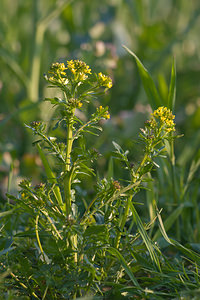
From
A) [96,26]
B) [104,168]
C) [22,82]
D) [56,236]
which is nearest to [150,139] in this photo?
[56,236]

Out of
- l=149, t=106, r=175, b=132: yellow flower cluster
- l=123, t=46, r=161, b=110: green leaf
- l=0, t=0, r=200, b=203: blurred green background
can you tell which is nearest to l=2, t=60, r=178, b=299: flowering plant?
l=149, t=106, r=175, b=132: yellow flower cluster

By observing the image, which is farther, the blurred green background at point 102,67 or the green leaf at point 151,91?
the blurred green background at point 102,67

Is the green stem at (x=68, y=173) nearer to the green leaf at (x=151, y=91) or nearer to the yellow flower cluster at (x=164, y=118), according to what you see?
the yellow flower cluster at (x=164, y=118)

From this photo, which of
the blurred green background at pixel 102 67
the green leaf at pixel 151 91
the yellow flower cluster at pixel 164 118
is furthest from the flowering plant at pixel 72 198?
the blurred green background at pixel 102 67

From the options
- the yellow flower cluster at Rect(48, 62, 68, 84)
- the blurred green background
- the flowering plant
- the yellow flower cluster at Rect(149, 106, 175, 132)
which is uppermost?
the blurred green background

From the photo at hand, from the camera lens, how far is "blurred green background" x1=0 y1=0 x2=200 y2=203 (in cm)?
158

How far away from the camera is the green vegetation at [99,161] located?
0.62 meters

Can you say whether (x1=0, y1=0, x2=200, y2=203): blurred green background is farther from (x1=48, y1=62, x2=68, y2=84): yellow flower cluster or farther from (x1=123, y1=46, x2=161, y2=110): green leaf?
(x1=48, y1=62, x2=68, y2=84): yellow flower cluster

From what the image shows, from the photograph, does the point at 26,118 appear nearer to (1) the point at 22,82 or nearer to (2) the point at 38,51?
(1) the point at 22,82

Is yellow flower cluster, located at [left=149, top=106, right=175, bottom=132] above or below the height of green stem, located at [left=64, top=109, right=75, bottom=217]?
above

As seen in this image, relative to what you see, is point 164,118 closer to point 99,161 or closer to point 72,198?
point 72,198

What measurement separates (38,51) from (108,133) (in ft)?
1.68

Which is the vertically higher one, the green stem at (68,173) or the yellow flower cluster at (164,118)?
the yellow flower cluster at (164,118)

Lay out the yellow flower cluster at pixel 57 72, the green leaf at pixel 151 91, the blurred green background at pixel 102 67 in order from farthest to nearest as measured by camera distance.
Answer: the blurred green background at pixel 102 67, the green leaf at pixel 151 91, the yellow flower cluster at pixel 57 72
